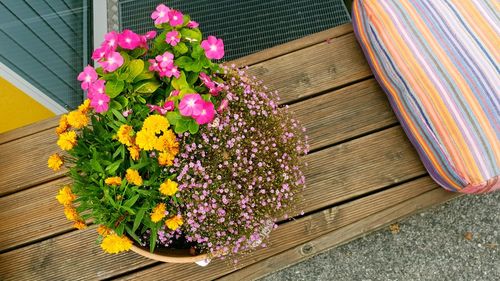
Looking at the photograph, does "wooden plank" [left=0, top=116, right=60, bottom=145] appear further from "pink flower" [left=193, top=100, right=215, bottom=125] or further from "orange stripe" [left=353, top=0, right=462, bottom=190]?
"orange stripe" [left=353, top=0, right=462, bottom=190]

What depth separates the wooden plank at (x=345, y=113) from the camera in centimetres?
153

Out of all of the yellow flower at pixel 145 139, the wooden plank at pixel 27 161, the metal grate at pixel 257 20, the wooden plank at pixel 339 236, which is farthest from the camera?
the metal grate at pixel 257 20

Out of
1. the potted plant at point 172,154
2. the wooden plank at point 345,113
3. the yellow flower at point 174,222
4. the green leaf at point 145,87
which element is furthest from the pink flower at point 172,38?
the wooden plank at point 345,113

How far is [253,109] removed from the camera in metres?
1.26

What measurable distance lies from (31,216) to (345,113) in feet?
3.83

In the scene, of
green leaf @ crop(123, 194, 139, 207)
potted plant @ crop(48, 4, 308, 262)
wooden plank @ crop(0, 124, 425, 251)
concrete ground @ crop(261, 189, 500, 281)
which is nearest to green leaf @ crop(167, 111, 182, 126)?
potted plant @ crop(48, 4, 308, 262)

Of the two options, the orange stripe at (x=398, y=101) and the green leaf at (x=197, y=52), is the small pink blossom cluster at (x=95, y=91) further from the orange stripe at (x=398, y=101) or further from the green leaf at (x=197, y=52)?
the orange stripe at (x=398, y=101)

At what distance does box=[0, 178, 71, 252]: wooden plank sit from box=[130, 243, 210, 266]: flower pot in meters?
0.42

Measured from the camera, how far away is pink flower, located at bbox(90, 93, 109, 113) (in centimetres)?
110

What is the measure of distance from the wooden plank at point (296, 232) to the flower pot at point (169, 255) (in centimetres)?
19

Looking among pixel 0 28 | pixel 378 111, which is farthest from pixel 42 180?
pixel 378 111

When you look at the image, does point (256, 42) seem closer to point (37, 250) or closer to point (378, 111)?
point (378, 111)

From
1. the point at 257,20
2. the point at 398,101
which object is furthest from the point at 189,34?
the point at 257,20

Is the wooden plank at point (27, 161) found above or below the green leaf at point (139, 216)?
→ below
